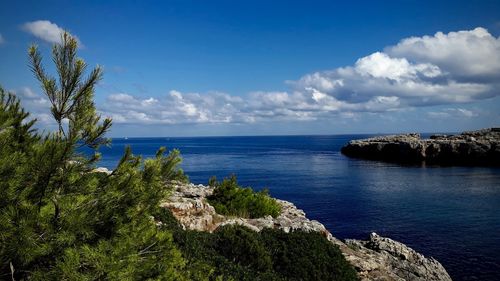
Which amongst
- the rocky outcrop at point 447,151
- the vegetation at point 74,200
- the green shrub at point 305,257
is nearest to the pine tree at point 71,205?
the vegetation at point 74,200

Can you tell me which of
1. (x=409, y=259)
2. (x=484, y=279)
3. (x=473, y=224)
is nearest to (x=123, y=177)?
(x=409, y=259)

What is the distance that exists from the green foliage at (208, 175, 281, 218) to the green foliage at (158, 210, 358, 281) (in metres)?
8.61

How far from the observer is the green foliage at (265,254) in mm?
11539

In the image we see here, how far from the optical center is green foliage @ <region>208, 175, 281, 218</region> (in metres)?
23.5

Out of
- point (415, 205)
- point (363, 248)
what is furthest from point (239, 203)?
point (415, 205)

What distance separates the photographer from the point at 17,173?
22.0ft

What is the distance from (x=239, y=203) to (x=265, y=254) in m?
10.9

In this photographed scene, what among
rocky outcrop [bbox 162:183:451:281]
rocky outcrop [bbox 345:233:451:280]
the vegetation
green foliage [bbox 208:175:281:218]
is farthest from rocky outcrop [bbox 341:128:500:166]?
the vegetation

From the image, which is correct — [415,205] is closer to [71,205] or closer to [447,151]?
[71,205]

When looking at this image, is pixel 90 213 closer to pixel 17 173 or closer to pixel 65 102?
pixel 17 173

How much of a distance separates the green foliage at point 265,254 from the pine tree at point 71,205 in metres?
3.59

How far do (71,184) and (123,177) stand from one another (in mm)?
1052

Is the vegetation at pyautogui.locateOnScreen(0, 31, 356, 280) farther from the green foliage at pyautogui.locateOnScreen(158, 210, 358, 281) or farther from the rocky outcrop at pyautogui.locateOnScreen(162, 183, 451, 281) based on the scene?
the rocky outcrop at pyautogui.locateOnScreen(162, 183, 451, 281)

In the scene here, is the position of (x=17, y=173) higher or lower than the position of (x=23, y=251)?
higher
